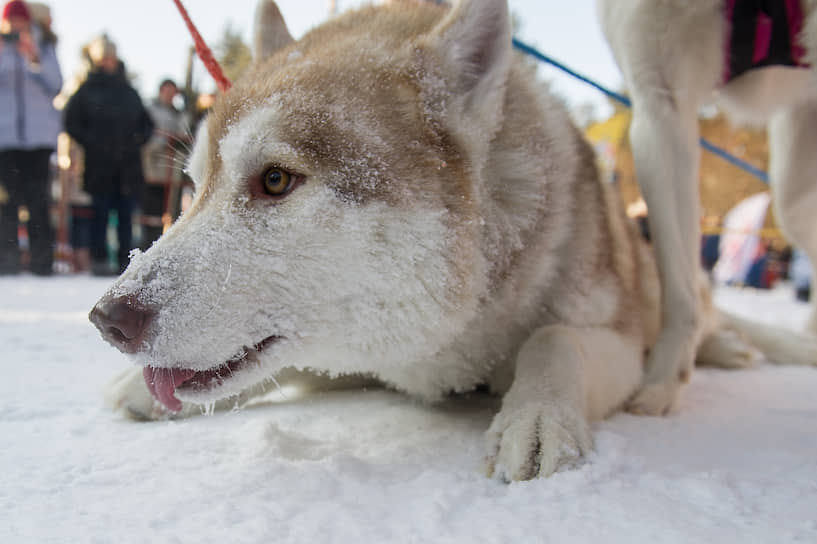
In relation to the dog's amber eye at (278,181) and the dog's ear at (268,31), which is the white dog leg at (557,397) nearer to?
the dog's amber eye at (278,181)

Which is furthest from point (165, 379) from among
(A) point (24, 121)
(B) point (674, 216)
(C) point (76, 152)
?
(C) point (76, 152)

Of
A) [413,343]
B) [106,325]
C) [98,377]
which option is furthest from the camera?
[98,377]

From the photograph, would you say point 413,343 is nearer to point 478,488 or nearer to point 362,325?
point 362,325

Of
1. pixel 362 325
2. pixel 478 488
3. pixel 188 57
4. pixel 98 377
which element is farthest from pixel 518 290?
pixel 188 57

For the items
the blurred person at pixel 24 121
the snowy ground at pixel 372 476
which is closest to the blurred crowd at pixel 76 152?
the blurred person at pixel 24 121

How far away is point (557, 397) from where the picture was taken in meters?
1.42

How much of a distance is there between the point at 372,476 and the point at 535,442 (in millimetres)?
378

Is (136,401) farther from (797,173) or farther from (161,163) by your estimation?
(161,163)

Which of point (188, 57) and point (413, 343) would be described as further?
point (188, 57)

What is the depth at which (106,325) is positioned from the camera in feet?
3.78

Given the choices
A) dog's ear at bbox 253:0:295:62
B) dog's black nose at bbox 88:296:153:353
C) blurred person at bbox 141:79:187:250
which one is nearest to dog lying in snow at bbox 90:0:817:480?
dog's black nose at bbox 88:296:153:353

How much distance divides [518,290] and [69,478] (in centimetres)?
119

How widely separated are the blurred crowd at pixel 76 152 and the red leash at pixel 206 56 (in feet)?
6.59

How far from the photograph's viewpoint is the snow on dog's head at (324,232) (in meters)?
1.22
